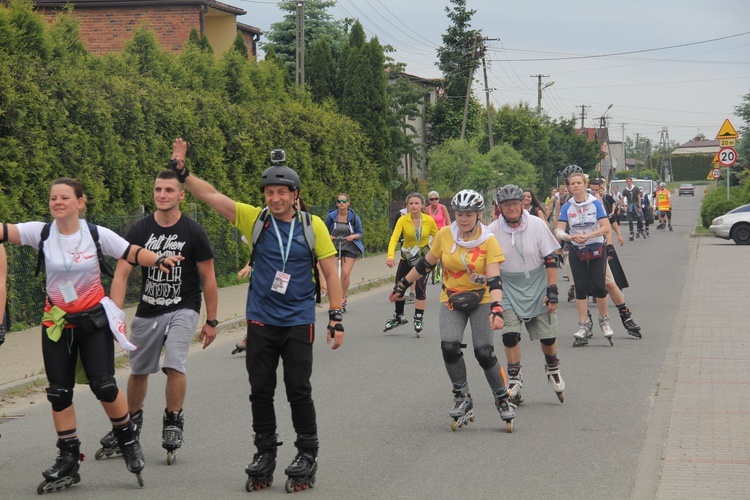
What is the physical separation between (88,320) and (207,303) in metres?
1.09

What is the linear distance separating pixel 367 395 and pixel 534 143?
68190 mm

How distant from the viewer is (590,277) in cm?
1241

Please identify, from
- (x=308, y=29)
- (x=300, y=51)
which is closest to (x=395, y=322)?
(x=300, y=51)

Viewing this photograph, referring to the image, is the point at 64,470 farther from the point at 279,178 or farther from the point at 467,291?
the point at 467,291

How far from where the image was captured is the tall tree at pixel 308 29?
163 ft

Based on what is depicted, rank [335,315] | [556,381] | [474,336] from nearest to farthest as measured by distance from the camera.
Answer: [335,315] < [474,336] < [556,381]

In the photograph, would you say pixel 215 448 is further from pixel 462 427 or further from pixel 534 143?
pixel 534 143

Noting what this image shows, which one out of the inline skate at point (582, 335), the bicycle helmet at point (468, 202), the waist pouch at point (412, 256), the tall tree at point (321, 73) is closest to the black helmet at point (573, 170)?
the inline skate at point (582, 335)

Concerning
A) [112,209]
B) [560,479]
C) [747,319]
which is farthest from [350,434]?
[112,209]

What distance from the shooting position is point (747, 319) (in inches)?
561

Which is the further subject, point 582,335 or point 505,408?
point 582,335

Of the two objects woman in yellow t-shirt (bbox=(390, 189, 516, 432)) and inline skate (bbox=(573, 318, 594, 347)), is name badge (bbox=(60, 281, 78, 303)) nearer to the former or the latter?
woman in yellow t-shirt (bbox=(390, 189, 516, 432))

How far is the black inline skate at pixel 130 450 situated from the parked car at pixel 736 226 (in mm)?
29618

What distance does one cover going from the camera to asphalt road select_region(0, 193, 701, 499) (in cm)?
628
